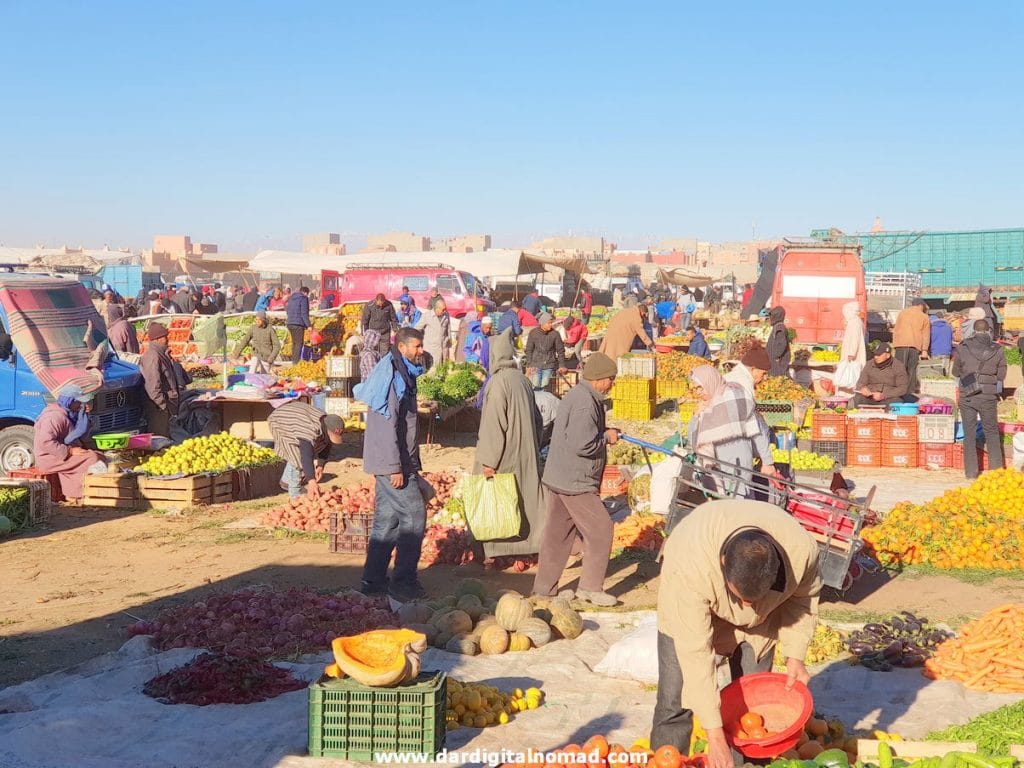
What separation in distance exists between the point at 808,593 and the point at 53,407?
9713 millimetres

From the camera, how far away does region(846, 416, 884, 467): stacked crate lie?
1356 cm

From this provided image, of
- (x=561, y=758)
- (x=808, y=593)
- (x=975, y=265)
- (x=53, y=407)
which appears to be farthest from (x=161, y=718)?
(x=975, y=265)

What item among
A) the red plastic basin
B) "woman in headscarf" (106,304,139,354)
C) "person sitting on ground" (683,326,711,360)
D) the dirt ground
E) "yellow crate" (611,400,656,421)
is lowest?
the dirt ground

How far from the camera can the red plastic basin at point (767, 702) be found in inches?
164

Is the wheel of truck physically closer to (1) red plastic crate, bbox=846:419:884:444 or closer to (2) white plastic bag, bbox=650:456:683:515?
(2) white plastic bag, bbox=650:456:683:515

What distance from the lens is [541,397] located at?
9.88 metres

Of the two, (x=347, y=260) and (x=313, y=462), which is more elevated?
(x=347, y=260)

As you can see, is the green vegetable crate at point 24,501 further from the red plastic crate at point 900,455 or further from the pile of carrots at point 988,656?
the red plastic crate at point 900,455

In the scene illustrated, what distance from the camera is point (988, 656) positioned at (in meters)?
6.23

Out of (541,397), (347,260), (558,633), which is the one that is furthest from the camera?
(347,260)

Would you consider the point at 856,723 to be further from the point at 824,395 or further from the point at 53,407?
the point at 824,395

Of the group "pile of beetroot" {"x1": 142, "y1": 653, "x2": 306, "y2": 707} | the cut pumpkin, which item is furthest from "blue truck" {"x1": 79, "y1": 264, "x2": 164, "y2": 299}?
the cut pumpkin

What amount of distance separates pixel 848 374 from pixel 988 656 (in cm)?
945

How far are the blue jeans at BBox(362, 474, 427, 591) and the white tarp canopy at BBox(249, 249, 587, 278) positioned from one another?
21.8 meters
